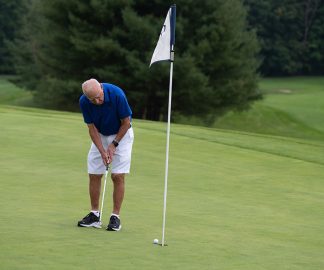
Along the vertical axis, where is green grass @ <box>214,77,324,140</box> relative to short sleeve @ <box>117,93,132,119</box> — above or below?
below

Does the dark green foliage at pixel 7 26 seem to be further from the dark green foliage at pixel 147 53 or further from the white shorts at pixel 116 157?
the white shorts at pixel 116 157

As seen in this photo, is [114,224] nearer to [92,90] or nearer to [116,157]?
[116,157]

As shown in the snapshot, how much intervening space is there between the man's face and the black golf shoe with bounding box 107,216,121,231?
116 centimetres

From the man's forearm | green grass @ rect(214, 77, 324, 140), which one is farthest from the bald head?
green grass @ rect(214, 77, 324, 140)

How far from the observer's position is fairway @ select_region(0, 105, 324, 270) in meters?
7.02

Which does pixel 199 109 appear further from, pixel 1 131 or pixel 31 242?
pixel 31 242

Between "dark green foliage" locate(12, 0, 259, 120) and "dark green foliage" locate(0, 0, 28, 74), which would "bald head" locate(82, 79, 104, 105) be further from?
"dark green foliage" locate(0, 0, 28, 74)

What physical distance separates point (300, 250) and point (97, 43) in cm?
2865

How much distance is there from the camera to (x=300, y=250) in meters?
7.78

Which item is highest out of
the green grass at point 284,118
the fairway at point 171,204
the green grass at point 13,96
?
the fairway at point 171,204

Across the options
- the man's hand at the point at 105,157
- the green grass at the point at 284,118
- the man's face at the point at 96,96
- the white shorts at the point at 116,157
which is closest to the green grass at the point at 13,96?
the green grass at the point at 284,118

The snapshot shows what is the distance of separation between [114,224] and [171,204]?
2.26m

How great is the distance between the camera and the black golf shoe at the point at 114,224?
812cm

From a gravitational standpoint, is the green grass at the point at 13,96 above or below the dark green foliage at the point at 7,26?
below
